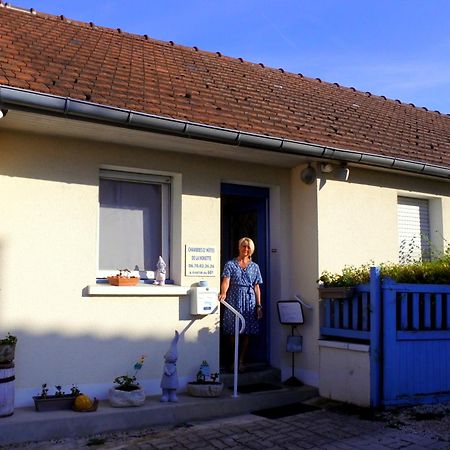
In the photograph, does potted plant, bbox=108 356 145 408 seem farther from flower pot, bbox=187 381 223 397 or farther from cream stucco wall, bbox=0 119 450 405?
flower pot, bbox=187 381 223 397

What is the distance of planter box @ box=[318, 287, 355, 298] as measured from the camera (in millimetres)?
6781

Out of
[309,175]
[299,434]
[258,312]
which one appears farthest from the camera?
[309,175]

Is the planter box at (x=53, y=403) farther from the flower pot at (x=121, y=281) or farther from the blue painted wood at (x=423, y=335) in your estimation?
the blue painted wood at (x=423, y=335)

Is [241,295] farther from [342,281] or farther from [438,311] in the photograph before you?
[438,311]

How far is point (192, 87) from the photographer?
7.88 meters

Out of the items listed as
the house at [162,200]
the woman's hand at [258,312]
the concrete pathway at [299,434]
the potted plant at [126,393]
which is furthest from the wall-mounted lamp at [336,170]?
Answer: the potted plant at [126,393]

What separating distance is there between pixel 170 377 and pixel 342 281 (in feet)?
7.84

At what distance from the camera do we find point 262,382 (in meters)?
7.41

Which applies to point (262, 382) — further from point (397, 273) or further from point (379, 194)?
point (379, 194)

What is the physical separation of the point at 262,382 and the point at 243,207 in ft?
8.27

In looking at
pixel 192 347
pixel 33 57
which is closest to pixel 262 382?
pixel 192 347

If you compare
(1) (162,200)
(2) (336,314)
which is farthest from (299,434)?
(1) (162,200)

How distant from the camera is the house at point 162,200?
19.7 ft

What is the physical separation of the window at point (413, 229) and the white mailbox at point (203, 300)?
3.26m
